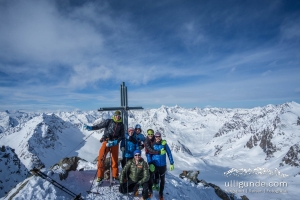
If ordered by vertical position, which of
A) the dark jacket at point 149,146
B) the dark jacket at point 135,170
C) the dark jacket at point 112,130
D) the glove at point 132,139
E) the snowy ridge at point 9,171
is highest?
the dark jacket at point 112,130

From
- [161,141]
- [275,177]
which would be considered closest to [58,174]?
[161,141]

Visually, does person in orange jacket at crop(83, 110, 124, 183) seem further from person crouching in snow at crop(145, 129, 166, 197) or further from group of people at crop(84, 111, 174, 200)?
person crouching in snow at crop(145, 129, 166, 197)

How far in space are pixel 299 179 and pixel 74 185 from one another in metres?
210

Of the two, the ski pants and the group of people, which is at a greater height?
the group of people

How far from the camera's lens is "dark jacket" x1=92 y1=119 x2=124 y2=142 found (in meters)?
12.0

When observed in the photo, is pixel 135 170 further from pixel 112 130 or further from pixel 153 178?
pixel 112 130

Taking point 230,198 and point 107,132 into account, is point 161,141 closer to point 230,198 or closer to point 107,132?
point 107,132

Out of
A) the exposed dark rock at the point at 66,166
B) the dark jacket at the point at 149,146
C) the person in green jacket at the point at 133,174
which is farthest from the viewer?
the exposed dark rock at the point at 66,166

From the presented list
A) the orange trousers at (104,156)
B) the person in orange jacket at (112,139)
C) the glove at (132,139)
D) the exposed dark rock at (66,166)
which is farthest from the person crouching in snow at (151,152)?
the exposed dark rock at (66,166)

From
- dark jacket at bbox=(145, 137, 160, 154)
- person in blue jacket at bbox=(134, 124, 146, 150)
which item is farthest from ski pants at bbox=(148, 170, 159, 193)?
person in blue jacket at bbox=(134, 124, 146, 150)

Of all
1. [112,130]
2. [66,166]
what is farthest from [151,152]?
[66,166]

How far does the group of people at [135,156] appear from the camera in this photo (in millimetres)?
11039

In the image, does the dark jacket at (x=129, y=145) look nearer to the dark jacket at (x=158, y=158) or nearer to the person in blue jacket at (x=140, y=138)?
the person in blue jacket at (x=140, y=138)

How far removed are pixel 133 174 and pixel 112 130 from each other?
9.82ft
